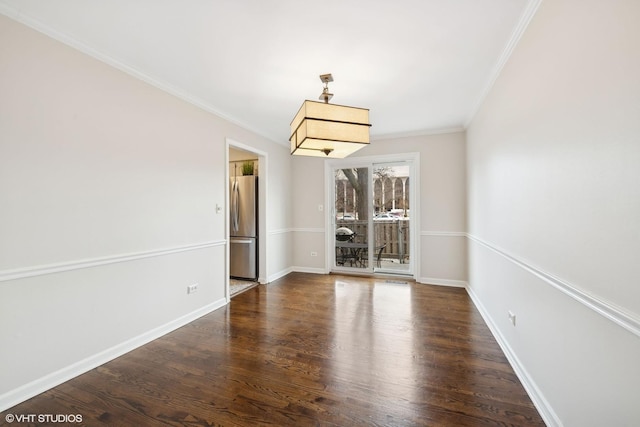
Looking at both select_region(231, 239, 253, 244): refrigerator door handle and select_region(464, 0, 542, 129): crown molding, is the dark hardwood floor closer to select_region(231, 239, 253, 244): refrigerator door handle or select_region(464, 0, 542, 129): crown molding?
select_region(231, 239, 253, 244): refrigerator door handle

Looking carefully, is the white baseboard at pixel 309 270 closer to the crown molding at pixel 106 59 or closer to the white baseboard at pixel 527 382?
the white baseboard at pixel 527 382

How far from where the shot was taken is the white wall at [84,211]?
71.1 inches

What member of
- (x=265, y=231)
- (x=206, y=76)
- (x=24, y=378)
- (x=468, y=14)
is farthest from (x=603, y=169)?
(x=265, y=231)

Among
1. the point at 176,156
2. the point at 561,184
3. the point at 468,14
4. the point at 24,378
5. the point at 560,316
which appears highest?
the point at 468,14

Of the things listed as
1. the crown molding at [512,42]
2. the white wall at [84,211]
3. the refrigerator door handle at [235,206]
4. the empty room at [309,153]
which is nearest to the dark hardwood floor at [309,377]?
the empty room at [309,153]

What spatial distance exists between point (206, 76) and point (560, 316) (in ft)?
11.1

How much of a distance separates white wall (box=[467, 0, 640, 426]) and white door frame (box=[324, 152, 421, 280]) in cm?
237

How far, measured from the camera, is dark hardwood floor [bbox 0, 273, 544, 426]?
167 centimetres

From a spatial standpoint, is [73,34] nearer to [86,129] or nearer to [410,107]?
[86,129]

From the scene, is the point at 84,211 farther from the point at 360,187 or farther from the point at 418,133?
the point at 418,133

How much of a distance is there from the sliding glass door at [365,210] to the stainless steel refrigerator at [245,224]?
1.53m

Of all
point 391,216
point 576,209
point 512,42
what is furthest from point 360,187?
point 576,209

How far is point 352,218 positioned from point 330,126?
326 centimetres

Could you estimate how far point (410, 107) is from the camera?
3541 millimetres
